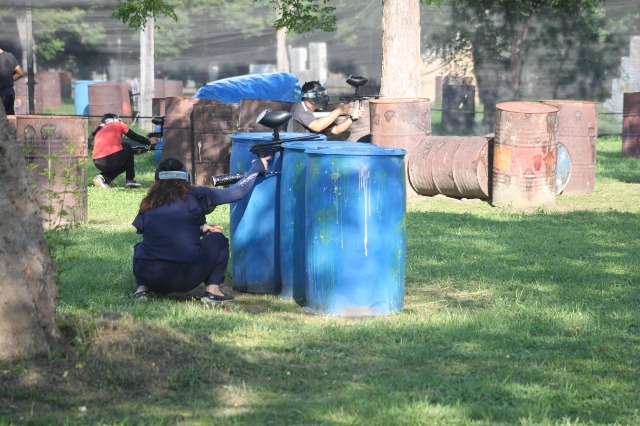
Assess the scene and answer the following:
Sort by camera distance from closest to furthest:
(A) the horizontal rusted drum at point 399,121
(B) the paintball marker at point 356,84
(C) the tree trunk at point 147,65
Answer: (A) the horizontal rusted drum at point 399,121, (B) the paintball marker at point 356,84, (C) the tree trunk at point 147,65

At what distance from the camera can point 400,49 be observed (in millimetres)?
16906

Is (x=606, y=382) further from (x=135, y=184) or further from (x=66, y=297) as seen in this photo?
(x=135, y=184)

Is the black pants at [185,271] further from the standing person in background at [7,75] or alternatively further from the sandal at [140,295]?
the standing person in background at [7,75]

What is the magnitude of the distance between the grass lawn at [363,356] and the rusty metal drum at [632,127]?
11185mm

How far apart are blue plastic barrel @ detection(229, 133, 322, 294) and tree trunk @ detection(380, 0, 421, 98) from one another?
9.10 metres

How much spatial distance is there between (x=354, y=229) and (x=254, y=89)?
12.1m

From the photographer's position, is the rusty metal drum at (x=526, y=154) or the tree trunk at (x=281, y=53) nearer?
the rusty metal drum at (x=526, y=154)

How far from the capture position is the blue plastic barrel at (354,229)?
6.92 metres

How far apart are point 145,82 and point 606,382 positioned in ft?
62.7

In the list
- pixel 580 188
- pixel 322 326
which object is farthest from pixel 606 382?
pixel 580 188

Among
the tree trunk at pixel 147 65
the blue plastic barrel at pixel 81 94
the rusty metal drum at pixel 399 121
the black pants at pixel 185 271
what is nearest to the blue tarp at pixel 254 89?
the rusty metal drum at pixel 399 121

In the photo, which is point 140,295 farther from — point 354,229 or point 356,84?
point 356,84

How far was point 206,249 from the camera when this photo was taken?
24.5 ft

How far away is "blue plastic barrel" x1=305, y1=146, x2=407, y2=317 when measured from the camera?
272 inches
